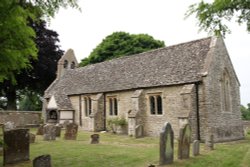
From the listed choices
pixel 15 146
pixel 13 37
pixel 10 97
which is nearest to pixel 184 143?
pixel 15 146

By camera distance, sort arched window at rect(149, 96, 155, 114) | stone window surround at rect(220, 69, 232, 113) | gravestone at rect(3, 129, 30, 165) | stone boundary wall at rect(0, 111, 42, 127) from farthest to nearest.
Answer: stone boundary wall at rect(0, 111, 42, 127), arched window at rect(149, 96, 155, 114), stone window surround at rect(220, 69, 232, 113), gravestone at rect(3, 129, 30, 165)

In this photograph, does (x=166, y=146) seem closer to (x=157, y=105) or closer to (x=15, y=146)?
(x=15, y=146)

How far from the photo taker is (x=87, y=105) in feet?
95.1

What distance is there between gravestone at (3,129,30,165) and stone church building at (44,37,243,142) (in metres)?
10.7

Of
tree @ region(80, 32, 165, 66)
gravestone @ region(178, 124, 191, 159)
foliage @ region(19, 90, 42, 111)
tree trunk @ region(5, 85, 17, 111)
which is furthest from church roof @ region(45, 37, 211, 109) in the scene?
Answer: foliage @ region(19, 90, 42, 111)

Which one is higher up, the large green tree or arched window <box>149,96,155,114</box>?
the large green tree

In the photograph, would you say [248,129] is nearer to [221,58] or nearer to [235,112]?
[235,112]

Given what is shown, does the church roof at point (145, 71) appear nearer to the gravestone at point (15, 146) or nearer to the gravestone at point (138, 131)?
the gravestone at point (138, 131)

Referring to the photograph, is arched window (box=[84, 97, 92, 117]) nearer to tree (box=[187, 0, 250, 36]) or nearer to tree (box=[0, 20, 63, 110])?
tree (box=[0, 20, 63, 110])

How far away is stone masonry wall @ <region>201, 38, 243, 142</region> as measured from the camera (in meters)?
19.4

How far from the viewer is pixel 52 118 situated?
3062 cm

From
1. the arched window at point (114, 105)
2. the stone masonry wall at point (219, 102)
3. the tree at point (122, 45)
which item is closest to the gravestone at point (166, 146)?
the stone masonry wall at point (219, 102)

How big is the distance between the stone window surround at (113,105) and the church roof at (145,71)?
799 millimetres

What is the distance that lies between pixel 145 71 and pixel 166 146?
1372 cm
